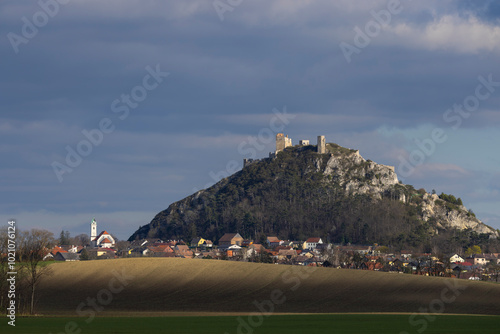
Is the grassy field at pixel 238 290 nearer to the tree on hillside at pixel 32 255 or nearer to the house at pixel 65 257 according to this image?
the tree on hillside at pixel 32 255

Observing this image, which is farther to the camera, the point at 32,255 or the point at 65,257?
the point at 65,257

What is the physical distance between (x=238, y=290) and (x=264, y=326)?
142 ft

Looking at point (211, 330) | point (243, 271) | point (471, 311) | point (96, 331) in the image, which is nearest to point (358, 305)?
point (471, 311)

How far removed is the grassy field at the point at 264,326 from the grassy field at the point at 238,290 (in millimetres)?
15680

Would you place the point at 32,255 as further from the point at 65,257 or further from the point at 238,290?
the point at 65,257

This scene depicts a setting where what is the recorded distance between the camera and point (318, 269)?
4240 inches

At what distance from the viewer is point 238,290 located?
9531 centimetres

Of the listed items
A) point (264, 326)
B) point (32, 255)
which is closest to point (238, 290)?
point (32, 255)

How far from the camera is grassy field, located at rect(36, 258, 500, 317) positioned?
80.3 metres

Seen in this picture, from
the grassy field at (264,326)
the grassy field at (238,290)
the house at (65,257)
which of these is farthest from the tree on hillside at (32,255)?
the house at (65,257)

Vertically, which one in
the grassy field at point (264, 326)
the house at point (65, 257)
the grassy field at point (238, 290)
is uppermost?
the house at point (65, 257)

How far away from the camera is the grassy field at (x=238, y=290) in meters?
80.3

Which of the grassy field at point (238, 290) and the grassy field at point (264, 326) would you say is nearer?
the grassy field at point (264, 326)

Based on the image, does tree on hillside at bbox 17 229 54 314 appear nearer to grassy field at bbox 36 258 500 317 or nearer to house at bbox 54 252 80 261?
grassy field at bbox 36 258 500 317
